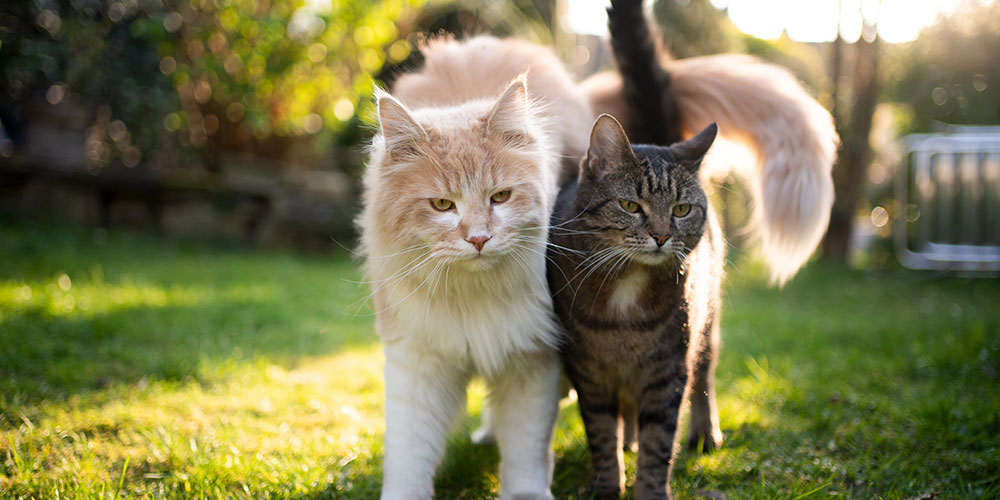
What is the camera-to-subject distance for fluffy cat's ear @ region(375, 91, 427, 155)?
6.59 ft

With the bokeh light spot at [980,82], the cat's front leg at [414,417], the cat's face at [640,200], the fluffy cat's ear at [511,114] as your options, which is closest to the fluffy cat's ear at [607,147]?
the cat's face at [640,200]

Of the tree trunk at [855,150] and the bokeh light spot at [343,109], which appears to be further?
the tree trunk at [855,150]

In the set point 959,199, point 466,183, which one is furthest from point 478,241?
point 959,199

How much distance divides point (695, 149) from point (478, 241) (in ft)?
2.64

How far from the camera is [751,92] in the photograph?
2.74 meters

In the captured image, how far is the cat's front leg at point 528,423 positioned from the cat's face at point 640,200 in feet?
1.48

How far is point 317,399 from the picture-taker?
3143mm

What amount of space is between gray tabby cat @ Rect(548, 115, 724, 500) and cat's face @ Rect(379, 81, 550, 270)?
19 centimetres

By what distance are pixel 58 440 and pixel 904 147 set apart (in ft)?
25.5

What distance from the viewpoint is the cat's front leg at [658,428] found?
2.02 meters

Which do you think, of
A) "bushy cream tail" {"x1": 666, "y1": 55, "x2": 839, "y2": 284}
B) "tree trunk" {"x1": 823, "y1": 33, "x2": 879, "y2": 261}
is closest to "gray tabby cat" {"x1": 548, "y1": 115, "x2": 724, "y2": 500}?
"bushy cream tail" {"x1": 666, "y1": 55, "x2": 839, "y2": 284}

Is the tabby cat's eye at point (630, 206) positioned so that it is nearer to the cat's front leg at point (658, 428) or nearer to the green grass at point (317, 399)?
the cat's front leg at point (658, 428)

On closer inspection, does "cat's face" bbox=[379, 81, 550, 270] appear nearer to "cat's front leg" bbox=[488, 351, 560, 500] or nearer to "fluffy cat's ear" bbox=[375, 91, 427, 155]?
"fluffy cat's ear" bbox=[375, 91, 427, 155]

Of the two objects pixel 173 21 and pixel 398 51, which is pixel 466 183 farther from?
pixel 173 21
